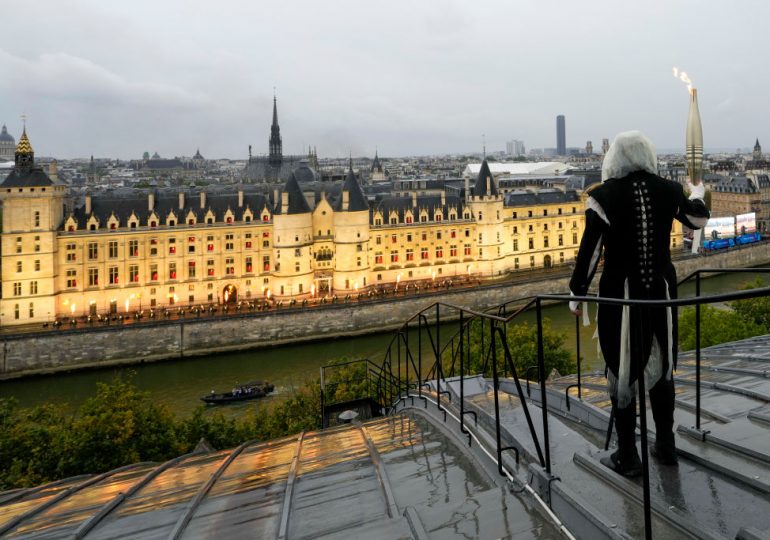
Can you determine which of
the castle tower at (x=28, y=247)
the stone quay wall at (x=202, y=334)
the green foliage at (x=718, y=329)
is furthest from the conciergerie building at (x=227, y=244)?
the green foliage at (x=718, y=329)

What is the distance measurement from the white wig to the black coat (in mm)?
51

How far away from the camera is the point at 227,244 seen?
126 ft

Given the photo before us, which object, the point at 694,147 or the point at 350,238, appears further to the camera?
the point at 350,238

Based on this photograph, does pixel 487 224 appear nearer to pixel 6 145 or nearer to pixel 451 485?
pixel 451 485

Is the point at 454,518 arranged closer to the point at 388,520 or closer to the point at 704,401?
the point at 388,520

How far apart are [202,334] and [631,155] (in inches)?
1194

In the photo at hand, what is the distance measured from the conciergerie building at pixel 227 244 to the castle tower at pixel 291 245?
0.23 ft

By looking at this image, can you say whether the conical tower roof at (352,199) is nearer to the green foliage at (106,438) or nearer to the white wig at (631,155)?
the green foliage at (106,438)

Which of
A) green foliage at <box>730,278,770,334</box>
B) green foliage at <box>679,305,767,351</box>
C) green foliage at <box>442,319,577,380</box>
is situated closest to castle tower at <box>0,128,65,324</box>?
green foliage at <box>442,319,577,380</box>

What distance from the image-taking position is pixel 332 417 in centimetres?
1407

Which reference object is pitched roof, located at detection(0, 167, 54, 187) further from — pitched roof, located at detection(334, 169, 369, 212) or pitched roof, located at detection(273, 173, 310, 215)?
pitched roof, located at detection(334, 169, 369, 212)

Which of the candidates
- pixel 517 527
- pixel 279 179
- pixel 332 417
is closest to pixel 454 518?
pixel 517 527

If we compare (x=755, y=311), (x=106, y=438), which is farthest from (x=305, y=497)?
(x=755, y=311)

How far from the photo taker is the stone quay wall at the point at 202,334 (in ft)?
94.3
